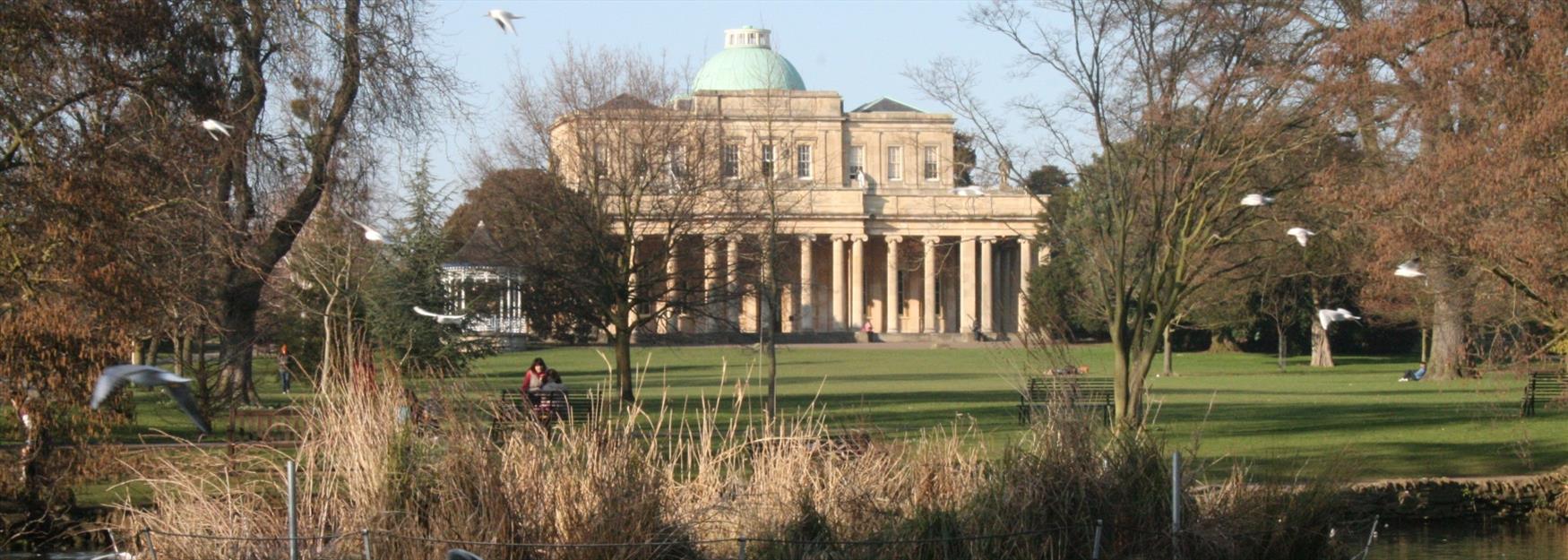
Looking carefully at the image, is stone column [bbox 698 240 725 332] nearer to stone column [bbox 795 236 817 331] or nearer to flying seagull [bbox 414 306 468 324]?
flying seagull [bbox 414 306 468 324]

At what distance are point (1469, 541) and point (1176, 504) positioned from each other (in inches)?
277

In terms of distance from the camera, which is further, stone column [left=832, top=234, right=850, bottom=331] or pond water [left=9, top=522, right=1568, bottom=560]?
stone column [left=832, top=234, right=850, bottom=331]

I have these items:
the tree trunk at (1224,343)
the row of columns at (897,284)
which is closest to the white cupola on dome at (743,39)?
the row of columns at (897,284)

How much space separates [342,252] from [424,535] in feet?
54.7

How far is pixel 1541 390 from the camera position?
1110 inches

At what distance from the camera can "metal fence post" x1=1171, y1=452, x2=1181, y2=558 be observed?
34.3 feet

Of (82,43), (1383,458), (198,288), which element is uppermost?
(82,43)

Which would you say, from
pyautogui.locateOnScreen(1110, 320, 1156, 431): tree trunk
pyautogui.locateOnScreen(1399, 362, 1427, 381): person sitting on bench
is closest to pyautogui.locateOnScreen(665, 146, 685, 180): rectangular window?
pyautogui.locateOnScreen(1110, 320, 1156, 431): tree trunk

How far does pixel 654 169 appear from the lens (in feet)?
101

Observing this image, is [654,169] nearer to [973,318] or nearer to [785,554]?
[785,554]

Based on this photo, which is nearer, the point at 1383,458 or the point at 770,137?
the point at 1383,458

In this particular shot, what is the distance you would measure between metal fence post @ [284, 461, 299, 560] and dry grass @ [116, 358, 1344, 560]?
0.26 m

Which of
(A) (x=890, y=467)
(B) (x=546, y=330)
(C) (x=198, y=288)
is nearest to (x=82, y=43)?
(C) (x=198, y=288)

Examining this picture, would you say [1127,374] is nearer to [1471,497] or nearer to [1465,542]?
[1471,497]
